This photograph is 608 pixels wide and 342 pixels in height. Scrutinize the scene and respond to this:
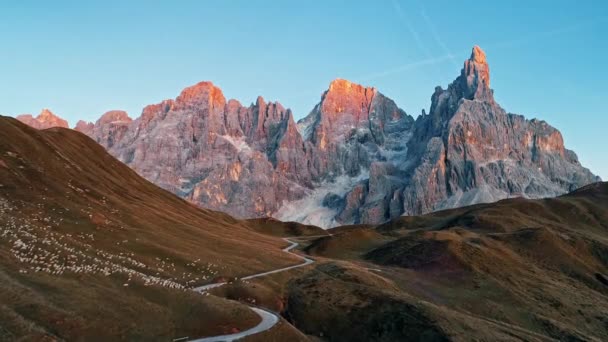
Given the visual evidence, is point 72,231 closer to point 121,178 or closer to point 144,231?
point 144,231

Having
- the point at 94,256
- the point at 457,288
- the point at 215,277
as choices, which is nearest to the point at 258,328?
the point at 94,256

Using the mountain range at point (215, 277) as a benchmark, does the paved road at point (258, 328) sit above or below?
below

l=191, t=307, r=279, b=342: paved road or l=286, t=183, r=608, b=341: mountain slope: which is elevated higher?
l=286, t=183, r=608, b=341: mountain slope

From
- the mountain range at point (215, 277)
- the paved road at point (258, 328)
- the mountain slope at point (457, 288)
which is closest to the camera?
the mountain range at point (215, 277)

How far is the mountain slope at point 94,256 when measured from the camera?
45.6 metres

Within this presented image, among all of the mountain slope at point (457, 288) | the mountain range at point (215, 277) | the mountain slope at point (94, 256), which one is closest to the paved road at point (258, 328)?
the mountain range at point (215, 277)

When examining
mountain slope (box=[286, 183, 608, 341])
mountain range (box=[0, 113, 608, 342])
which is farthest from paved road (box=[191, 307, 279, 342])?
mountain slope (box=[286, 183, 608, 341])

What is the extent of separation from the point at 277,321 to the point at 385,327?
21.4m

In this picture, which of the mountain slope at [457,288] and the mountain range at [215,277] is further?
the mountain slope at [457,288]

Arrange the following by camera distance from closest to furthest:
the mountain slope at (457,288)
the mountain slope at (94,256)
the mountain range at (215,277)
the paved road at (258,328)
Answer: the mountain slope at (94,256) → the mountain range at (215,277) → the paved road at (258,328) → the mountain slope at (457,288)

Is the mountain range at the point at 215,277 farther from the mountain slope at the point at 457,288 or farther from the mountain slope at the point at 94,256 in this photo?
the mountain slope at the point at 457,288

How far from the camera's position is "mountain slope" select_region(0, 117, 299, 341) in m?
45.6

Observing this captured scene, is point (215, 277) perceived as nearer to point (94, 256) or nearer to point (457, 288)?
point (94, 256)

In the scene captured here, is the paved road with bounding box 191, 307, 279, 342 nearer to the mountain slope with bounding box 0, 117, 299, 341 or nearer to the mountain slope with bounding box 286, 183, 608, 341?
the mountain slope with bounding box 0, 117, 299, 341
